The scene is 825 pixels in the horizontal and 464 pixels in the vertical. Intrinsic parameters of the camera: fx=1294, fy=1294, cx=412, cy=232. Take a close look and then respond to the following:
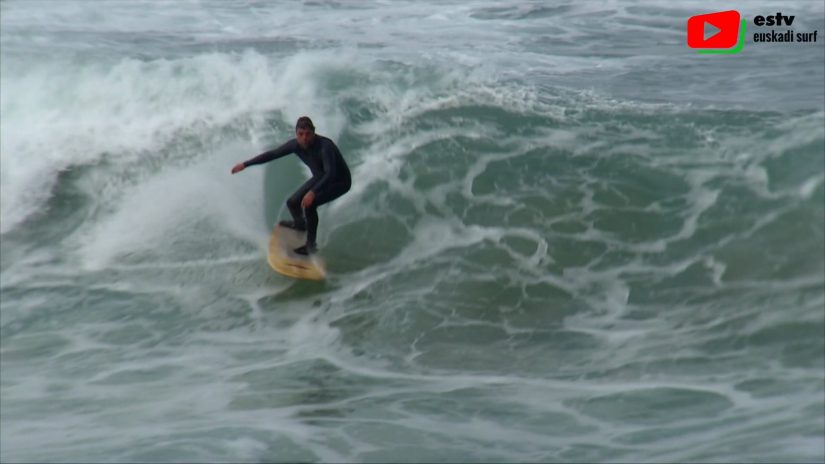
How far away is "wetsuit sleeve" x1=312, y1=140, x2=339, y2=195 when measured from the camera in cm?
1075

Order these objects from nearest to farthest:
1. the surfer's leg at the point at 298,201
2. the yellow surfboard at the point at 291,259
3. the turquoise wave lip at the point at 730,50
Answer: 1. the surfer's leg at the point at 298,201
2. the yellow surfboard at the point at 291,259
3. the turquoise wave lip at the point at 730,50

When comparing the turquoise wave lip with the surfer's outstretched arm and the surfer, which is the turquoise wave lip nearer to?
the surfer

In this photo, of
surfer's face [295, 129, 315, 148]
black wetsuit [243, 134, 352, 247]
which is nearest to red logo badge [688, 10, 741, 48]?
black wetsuit [243, 134, 352, 247]

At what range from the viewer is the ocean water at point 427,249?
810 cm

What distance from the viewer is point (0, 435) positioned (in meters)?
8.23

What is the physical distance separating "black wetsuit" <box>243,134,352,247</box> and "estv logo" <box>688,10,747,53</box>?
20.8 feet

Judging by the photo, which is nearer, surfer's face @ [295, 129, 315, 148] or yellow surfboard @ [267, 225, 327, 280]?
surfer's face @ [295, 129, 315, 148]

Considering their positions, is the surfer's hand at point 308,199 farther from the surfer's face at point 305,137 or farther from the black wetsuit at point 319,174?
the surfer's face at point 305,137

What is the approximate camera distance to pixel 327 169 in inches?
424

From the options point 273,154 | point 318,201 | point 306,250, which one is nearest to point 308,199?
point 318,201

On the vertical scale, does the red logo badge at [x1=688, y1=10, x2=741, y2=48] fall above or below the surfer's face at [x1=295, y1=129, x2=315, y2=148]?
above

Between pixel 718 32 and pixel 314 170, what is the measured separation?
756 cm

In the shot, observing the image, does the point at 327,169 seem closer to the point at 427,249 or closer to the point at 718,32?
the point at 427,249

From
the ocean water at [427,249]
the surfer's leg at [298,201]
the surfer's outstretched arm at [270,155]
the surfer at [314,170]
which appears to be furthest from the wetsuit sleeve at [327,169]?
the ocean water at [427,249]
